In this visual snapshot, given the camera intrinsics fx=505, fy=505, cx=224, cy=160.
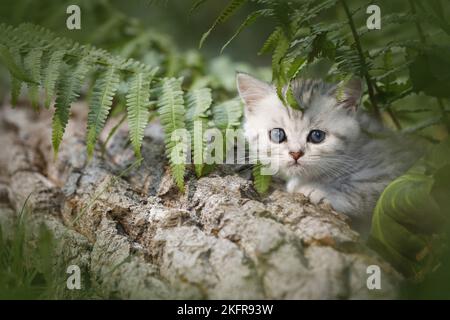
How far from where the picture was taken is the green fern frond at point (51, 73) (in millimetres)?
2256

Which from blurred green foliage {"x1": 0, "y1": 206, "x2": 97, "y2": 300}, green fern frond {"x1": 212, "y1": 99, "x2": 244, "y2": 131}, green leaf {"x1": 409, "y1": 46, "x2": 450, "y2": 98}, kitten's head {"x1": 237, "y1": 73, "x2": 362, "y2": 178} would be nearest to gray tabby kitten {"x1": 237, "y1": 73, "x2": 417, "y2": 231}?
kitten's head {"x1": 237, "y1": 73, "x2": 362, "y2": 178}

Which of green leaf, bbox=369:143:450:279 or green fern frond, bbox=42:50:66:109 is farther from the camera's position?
green fern frond, bbox=42:50:66:109

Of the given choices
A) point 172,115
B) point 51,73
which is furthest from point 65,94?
point 172,115

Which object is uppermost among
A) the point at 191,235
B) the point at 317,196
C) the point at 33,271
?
the point at 317,196

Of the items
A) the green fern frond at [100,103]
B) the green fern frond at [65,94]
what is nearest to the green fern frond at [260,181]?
the green fern frond at [100,103]

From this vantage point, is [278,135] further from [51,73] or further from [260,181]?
[51,73]

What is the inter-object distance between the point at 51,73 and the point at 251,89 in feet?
3.22

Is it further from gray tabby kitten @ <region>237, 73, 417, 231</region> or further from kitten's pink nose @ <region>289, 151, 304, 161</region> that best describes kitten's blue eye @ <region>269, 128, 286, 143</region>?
kitten's pink nose @ <region>289, 151, 304, 161</region>

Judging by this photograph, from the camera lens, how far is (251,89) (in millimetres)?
2621

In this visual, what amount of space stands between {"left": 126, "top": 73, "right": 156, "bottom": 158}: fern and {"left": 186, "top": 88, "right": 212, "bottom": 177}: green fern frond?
0.21 meters

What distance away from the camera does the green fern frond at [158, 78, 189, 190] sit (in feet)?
6.98

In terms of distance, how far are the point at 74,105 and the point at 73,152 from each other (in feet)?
3.01
